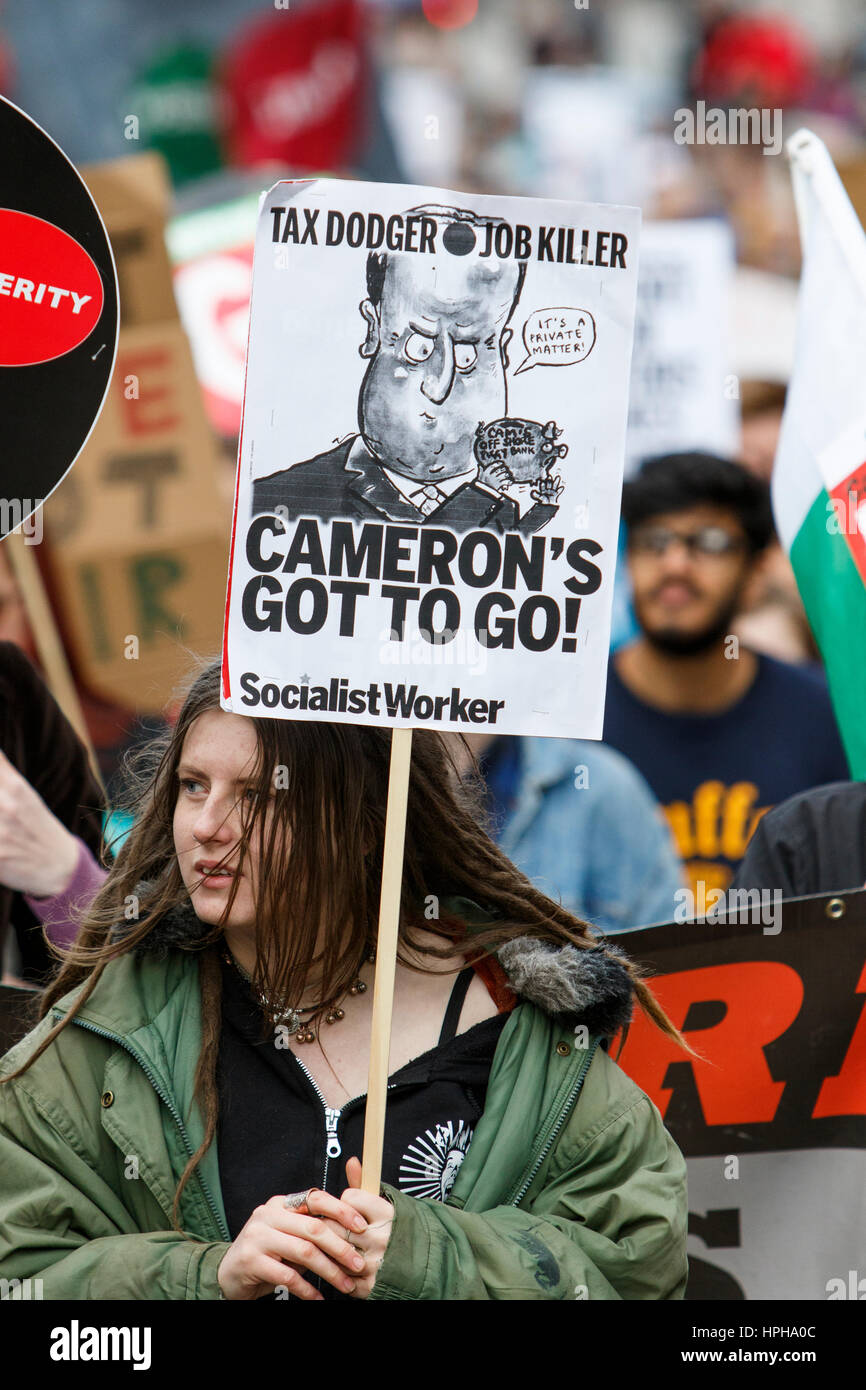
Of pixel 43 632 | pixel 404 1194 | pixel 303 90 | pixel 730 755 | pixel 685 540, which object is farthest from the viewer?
pixel 303 90

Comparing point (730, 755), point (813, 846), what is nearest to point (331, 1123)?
point (813, 846)

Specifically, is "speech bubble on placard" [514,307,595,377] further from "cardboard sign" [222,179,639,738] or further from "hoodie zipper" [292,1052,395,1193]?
"hoodie zipper" [292,1052,395,1193]

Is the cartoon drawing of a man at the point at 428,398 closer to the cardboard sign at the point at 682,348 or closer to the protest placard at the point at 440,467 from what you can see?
the protest placard at the point at 440,467

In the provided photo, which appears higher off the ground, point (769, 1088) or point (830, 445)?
point (830, 445)

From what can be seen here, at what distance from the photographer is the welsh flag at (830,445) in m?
3.45

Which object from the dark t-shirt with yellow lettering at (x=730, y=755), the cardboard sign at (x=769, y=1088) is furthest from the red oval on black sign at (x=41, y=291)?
the dark t-shirt with yellow lettering at (x=730, y=755)

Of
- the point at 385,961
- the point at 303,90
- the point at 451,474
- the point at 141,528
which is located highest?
the point at 303,90

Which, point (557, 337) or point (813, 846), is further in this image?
point (813, 846)

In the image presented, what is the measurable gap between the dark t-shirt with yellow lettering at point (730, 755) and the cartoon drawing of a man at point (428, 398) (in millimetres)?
2814

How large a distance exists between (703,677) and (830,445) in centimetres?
225

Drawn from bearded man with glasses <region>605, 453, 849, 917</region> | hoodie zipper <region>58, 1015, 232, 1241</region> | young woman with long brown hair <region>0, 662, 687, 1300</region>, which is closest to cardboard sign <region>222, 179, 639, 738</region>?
young woman with long brown hair <region>0, 662, 687, 1300</region>

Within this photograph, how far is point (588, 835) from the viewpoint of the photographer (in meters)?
4.92

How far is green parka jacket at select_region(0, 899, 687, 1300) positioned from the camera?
2.45m

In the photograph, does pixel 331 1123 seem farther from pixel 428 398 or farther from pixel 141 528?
pixel 141 528
